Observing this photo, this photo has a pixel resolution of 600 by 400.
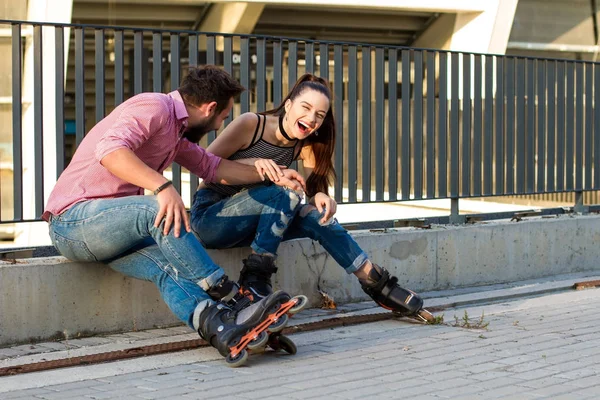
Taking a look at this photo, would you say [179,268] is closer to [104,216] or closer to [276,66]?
[104,216]

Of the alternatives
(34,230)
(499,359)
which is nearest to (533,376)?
(499,359)

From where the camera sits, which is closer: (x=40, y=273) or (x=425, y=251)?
(x=40, y=273)

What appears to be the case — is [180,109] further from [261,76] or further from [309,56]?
[309,56]

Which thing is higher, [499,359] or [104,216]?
[104,216]

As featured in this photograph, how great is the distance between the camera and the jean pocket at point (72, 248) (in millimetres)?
5328

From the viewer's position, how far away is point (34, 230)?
348 inches

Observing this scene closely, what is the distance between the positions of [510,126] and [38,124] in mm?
4117

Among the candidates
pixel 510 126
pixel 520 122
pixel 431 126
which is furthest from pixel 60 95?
pixel 520 122

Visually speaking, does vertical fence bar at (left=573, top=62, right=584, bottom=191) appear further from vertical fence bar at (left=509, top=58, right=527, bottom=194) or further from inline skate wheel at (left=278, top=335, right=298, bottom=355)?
inline skate wheel at (left=278, top=335, right=298, bottom=355)

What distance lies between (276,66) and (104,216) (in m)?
2.21

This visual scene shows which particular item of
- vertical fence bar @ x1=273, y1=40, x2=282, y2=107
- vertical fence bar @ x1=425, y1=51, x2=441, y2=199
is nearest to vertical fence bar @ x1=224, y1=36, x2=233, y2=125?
vertical fence bar @ x1=273, y1=40, x2=282, y2=107

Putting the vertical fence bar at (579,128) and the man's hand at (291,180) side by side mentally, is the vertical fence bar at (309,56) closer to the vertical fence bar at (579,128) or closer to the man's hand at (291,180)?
the man's hand at (291,180)

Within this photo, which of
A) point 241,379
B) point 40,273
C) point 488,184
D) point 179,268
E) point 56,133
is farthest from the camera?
point 488,184

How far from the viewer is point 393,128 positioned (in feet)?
25.4
